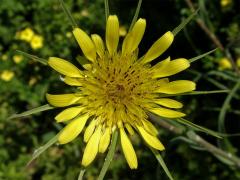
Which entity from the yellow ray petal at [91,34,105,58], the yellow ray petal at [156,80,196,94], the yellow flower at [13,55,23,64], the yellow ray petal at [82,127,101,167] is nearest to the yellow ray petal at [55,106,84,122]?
the yellow ray petal at [82,127,101,167]

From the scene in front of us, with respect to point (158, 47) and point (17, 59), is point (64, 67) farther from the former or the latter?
point (17, 59)

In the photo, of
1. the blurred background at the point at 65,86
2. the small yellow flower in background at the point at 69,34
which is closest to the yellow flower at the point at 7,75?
the blurred background at the point at 65,86

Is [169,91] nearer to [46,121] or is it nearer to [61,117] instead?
[61,117]

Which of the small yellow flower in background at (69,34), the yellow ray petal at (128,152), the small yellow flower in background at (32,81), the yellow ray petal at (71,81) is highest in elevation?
the small yellow flower in background at (69,34)

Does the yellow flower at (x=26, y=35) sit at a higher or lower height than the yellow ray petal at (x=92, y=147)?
higher

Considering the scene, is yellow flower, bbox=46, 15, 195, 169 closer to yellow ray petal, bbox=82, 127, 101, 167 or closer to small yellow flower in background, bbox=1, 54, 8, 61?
yellow ray petal, bbox=82, 127, 101, 167

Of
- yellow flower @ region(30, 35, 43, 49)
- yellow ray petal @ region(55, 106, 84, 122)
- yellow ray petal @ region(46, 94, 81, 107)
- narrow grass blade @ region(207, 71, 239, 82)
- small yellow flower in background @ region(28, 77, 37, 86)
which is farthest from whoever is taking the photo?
small yellow flower in background @ region(28, 77, 37, 86)

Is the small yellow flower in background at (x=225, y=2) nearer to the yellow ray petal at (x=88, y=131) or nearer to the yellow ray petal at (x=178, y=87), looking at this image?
the yellow ray petal at (x=178, y=87)

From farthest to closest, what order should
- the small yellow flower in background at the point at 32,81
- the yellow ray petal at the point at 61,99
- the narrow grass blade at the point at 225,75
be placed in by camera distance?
the small yellow flower in background at the point at 32,81
the narrow grass blade at the point at 225,75
the yellow ray petal at the point at 61,99
